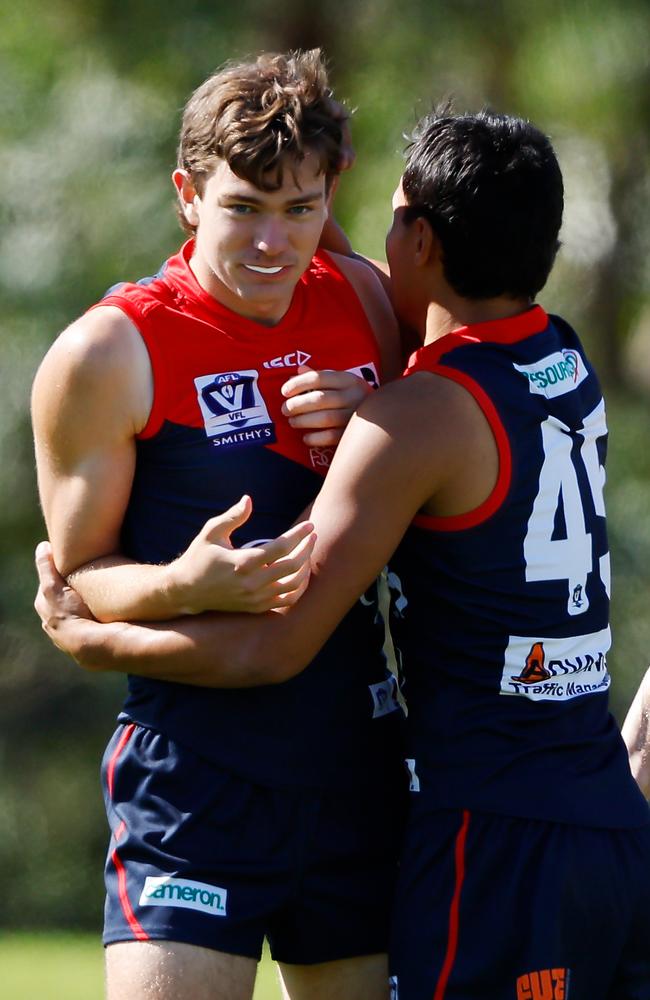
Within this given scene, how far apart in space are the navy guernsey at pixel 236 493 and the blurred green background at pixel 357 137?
3.88 meters

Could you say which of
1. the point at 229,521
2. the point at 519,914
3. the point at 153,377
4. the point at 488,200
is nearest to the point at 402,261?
the point at 488,200

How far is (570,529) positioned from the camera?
2266 millimetres

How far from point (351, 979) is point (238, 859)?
306 mm

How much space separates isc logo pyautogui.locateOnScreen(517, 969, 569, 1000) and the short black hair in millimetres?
1042

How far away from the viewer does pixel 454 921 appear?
216 cm

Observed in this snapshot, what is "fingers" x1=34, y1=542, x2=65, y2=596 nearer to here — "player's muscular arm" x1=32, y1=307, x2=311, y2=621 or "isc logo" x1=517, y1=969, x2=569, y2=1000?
"player's muscular arm" x1=32, y1=307, x2=311, y2=621

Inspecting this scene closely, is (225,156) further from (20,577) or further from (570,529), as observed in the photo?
(20,577)

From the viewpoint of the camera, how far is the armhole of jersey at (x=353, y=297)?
2.51m

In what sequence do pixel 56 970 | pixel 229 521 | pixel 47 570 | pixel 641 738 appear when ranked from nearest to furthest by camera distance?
pixel 229 521
pixel 47 570
pixel 641 738
pixel 56 970

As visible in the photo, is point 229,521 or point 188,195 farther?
point 188,195

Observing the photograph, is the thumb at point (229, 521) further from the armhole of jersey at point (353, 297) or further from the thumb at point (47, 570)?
the armhole of jersey at point (353, 297)

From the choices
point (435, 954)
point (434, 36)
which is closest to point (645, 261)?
point (434, 36)

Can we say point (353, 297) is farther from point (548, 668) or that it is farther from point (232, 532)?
point (548, 668)

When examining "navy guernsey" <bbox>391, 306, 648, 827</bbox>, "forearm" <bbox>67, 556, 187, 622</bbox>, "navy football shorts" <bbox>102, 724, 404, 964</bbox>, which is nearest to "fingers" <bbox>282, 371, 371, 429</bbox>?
"navy guernsey" <bbox>391, 306, 648, 827</bbox>
